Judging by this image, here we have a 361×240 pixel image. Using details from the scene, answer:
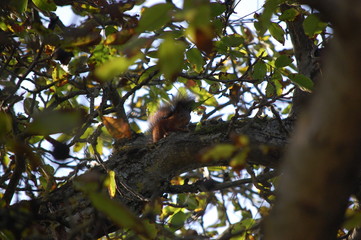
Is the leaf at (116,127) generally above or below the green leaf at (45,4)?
below

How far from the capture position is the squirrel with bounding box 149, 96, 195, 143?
4.23m

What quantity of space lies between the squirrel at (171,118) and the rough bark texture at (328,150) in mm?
2752

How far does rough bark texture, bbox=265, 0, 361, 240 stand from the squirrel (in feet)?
9.03

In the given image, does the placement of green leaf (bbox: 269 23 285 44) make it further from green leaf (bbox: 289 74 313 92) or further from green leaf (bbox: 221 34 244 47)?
green leaf (bbox: 289 74 313 92)

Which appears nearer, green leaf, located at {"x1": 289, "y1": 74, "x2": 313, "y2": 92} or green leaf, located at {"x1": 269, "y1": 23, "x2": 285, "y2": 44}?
green leaf, located at {"x1": 289, "y1": 74, "x2": 313, "y2": 92}

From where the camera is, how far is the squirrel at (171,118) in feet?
13.9

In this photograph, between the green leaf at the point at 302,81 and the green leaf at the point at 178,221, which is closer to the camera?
A: the green leaf at the point at 302,81

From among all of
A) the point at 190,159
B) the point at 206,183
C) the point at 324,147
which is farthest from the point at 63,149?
the point at 324,147

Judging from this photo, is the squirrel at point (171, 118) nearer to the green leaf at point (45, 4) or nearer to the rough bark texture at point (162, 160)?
the rough bark texture at point (162, 160)

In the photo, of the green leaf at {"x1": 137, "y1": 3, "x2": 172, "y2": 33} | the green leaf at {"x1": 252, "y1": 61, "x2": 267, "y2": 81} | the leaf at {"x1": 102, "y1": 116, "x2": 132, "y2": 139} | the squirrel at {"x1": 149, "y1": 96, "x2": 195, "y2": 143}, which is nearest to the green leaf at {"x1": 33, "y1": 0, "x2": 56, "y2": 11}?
the leaf at {"x1": 102, "y1": 116, "x2": 132, "y2": 139}

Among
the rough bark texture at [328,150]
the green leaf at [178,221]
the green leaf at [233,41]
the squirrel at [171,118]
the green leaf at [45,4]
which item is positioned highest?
the green leaf at [45,4]

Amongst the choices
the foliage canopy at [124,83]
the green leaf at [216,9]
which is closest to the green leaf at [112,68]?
the foliage canopy at [124,83]

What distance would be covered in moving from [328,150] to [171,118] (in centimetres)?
349

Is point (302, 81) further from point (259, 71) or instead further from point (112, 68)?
point (112, 68)
